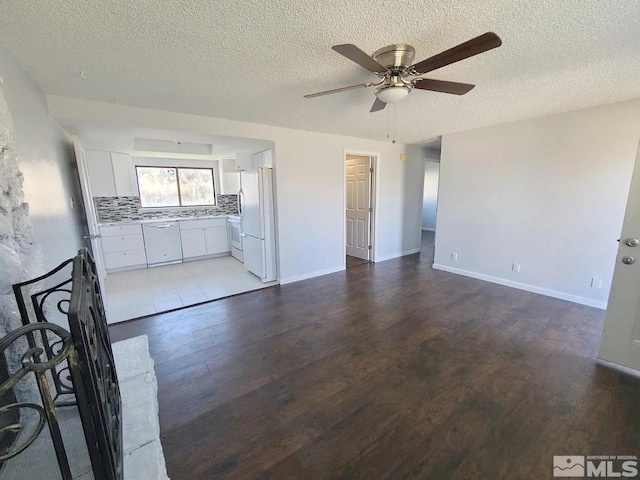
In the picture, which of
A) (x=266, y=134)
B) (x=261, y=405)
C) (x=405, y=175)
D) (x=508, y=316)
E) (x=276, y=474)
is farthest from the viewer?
(x=405, y=175)

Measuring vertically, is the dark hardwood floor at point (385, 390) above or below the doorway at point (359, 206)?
below

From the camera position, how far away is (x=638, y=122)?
2.74m

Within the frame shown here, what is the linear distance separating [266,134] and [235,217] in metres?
2.26

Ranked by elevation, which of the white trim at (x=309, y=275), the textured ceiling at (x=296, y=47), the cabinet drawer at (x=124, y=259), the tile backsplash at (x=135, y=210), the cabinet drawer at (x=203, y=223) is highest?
the textured ceiling at (x=296, y=47)

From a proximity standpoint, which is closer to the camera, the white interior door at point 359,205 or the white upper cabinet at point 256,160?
the white upper cabinet at point 256,160

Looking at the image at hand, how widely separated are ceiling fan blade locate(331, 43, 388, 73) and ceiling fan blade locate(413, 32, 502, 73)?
0.25 meters

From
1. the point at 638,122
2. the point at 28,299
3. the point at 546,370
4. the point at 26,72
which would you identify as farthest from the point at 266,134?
the point at 638,122

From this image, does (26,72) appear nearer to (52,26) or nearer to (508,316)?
(52,26)

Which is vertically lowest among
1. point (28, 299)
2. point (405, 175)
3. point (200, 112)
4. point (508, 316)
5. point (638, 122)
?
point (508, 316)

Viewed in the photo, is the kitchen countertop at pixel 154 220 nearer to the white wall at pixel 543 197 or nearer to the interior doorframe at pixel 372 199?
the interior doorframe at pixel 372 199

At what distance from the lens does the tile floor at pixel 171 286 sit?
132 inches

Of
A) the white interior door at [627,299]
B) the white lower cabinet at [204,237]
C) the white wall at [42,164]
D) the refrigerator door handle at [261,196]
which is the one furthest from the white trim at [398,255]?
the white wall at [42,164]

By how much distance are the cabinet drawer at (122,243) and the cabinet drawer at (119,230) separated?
0.05m

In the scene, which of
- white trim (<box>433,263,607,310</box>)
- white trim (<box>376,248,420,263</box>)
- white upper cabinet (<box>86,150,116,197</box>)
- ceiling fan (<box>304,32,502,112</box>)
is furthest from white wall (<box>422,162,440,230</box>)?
white upper cabinet (<box>86,150,116,197</box>)
